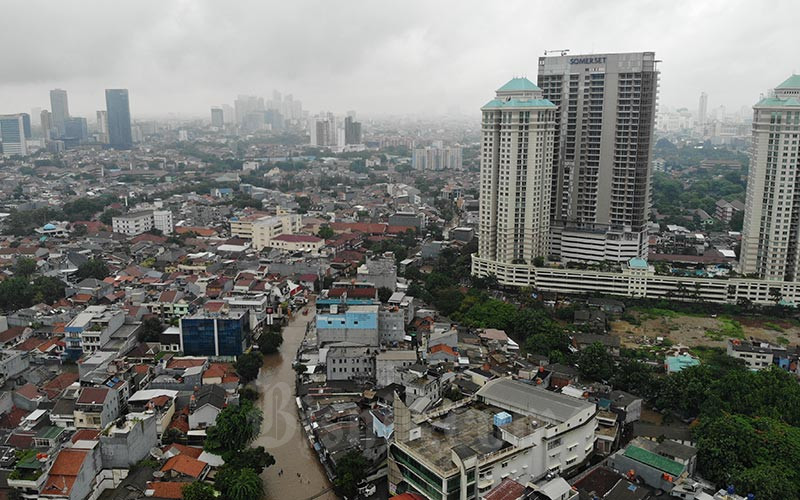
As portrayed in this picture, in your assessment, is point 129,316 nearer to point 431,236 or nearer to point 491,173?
point 491,173

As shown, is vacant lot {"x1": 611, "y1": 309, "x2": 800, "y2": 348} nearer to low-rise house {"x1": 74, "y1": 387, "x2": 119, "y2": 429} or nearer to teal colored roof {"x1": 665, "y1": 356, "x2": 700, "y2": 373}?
teal colored roof {"x1": 665, "y1": 356, "x2": 700, "y2": 373}

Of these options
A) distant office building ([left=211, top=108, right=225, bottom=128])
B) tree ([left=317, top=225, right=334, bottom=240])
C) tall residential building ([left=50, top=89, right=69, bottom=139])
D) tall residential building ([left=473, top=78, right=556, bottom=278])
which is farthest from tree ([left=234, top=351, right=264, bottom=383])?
distant office building ([left=211, top=108, right=225, bottom=128])

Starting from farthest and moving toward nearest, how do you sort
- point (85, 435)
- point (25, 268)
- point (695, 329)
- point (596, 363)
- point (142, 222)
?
1. point (142, 222)
2. point (25, 268)
3. point (695, 329)
4. point (596, 363)
5. point (85, 435)

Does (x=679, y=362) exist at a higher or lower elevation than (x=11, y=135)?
lower

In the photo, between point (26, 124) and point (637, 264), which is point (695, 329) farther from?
point (26, 124)

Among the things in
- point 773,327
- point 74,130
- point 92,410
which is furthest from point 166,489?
point 74,130

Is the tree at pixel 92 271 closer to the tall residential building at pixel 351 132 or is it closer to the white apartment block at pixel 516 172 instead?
the white apartment block at pixel 516 172
